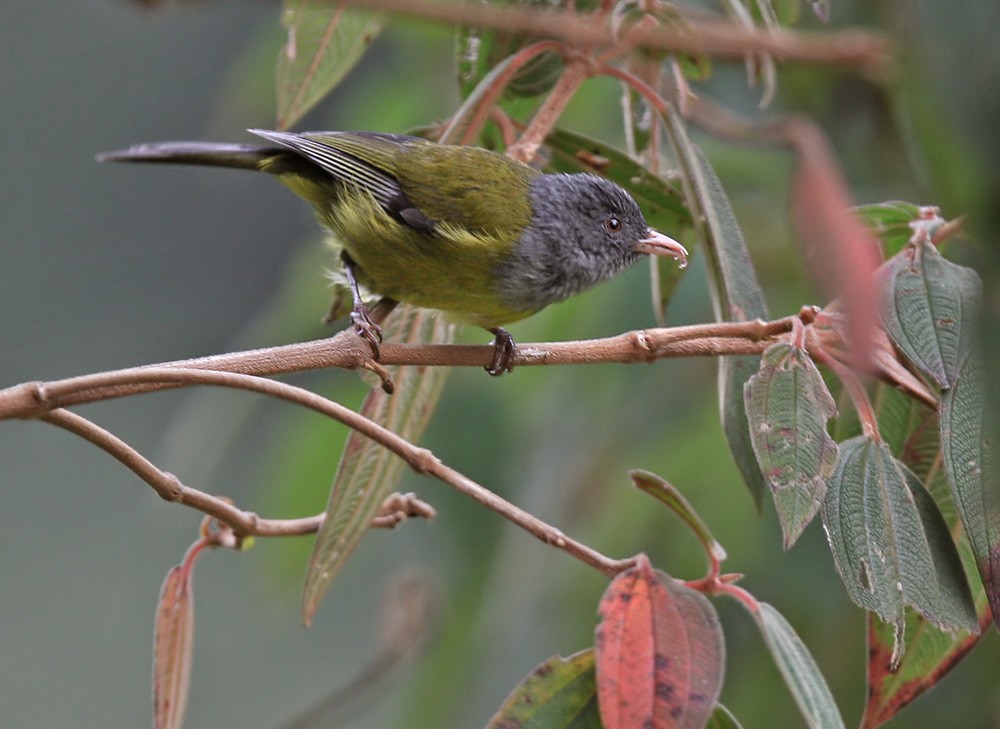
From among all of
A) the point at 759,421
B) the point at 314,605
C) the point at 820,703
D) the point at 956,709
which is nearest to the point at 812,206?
the point at 759,421

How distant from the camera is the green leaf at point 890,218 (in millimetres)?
2121

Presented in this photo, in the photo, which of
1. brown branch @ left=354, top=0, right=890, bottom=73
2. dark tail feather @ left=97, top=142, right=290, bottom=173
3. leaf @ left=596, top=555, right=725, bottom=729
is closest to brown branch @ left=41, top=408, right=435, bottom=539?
leaf @ left=596, top=555, right=725, bottom=729

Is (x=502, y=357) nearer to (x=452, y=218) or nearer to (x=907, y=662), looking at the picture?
(x=452, y=218)

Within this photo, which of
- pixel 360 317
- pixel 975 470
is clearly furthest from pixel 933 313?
pixel 360 317

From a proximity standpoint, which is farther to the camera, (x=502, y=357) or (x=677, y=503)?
(x=502, y=357)

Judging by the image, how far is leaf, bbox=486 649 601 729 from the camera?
175cm

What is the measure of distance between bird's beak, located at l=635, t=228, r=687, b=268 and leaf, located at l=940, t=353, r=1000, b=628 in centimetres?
94

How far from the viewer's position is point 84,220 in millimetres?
8148

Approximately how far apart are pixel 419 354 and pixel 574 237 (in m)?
1.04

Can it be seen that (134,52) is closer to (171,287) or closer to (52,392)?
(171,287)

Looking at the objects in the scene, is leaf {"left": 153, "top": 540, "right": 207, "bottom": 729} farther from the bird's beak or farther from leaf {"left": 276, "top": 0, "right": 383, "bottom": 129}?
the bird's beak

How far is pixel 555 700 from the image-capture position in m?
1.77

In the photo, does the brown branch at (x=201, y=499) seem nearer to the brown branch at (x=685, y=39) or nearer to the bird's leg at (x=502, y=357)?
the bird's leg at (x=502, y=357)

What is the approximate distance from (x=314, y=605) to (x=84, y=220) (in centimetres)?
673
